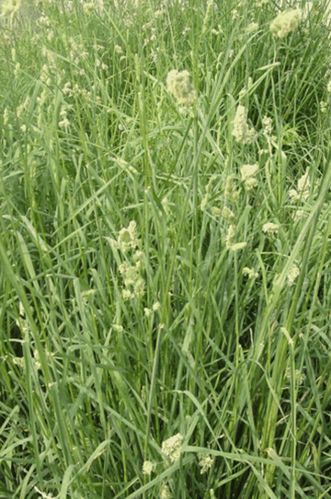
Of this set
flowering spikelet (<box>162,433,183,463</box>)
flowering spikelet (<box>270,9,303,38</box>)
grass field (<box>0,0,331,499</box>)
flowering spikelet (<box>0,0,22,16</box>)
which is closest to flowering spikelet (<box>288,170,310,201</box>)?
grass field (<box>0,0,331,499</box>)

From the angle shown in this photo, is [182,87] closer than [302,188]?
Yes

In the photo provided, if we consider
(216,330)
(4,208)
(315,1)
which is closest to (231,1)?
(315,1)

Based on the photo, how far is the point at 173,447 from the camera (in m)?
0.99

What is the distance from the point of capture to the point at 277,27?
38.9 inches

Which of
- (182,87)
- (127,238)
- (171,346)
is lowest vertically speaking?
(171,346)

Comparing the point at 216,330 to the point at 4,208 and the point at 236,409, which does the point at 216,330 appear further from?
the point at 4,208

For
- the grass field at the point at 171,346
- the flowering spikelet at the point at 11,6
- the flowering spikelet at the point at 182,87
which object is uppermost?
the flowering spikelet at the point at 11,6

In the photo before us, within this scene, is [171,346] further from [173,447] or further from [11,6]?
[11,6]

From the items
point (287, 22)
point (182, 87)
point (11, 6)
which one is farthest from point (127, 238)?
point (11, 6)

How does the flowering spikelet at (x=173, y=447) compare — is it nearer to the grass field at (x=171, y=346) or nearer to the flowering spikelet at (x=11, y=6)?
the grass field at (x=171, y=346)

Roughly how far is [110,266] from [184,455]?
555 millimetres

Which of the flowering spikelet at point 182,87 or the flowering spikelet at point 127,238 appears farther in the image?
the flowering spikelet at point 127,238

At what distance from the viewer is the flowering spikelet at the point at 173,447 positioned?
0.96 m

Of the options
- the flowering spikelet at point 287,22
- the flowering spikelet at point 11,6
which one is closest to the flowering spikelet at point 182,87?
the flowering spikelet at point 287,22
